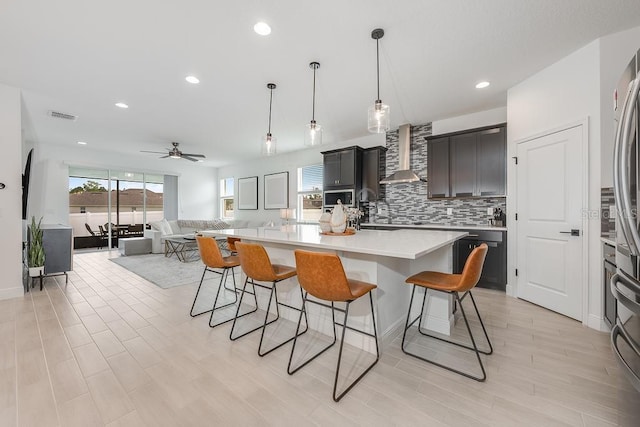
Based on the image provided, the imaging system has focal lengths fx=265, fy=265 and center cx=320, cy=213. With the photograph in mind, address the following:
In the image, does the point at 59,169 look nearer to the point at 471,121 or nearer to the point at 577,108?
the point at 471,121

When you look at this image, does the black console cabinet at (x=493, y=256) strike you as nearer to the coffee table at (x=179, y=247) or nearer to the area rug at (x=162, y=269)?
the area rug at (x=162, y=269)

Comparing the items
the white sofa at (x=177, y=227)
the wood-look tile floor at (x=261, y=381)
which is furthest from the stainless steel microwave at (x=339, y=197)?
the wood-look tile floor at (x=261, y=381)

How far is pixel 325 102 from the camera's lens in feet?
12.8

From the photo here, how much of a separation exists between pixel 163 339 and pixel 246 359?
85 cm

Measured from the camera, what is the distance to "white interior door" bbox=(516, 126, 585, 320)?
268 centimetres

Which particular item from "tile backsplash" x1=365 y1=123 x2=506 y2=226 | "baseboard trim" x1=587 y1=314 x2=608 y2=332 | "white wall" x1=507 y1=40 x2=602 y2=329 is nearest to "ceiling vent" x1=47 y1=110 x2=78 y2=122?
"tile backsplash" x1=365 y1=123 x2=506 y2=226

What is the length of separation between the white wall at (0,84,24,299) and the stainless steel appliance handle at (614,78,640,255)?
5533 mm

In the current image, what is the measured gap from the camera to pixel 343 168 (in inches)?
209

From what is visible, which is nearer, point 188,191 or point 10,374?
point 10,374

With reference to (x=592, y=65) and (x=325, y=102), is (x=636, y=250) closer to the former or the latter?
(x=592, y=65)

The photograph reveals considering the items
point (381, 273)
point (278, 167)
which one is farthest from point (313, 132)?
point (278, 167)

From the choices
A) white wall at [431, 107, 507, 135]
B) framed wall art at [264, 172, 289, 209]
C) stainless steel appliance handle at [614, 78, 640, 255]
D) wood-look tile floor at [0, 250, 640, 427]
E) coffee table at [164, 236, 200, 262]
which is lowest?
wood-look tile floor at [0, 250, 640, 427]

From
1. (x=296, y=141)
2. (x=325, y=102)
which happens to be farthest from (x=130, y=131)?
(x=325, y=102)

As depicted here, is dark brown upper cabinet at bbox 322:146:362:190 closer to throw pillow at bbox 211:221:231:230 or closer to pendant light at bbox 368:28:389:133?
pendant light at bbox 368:28:389:133
